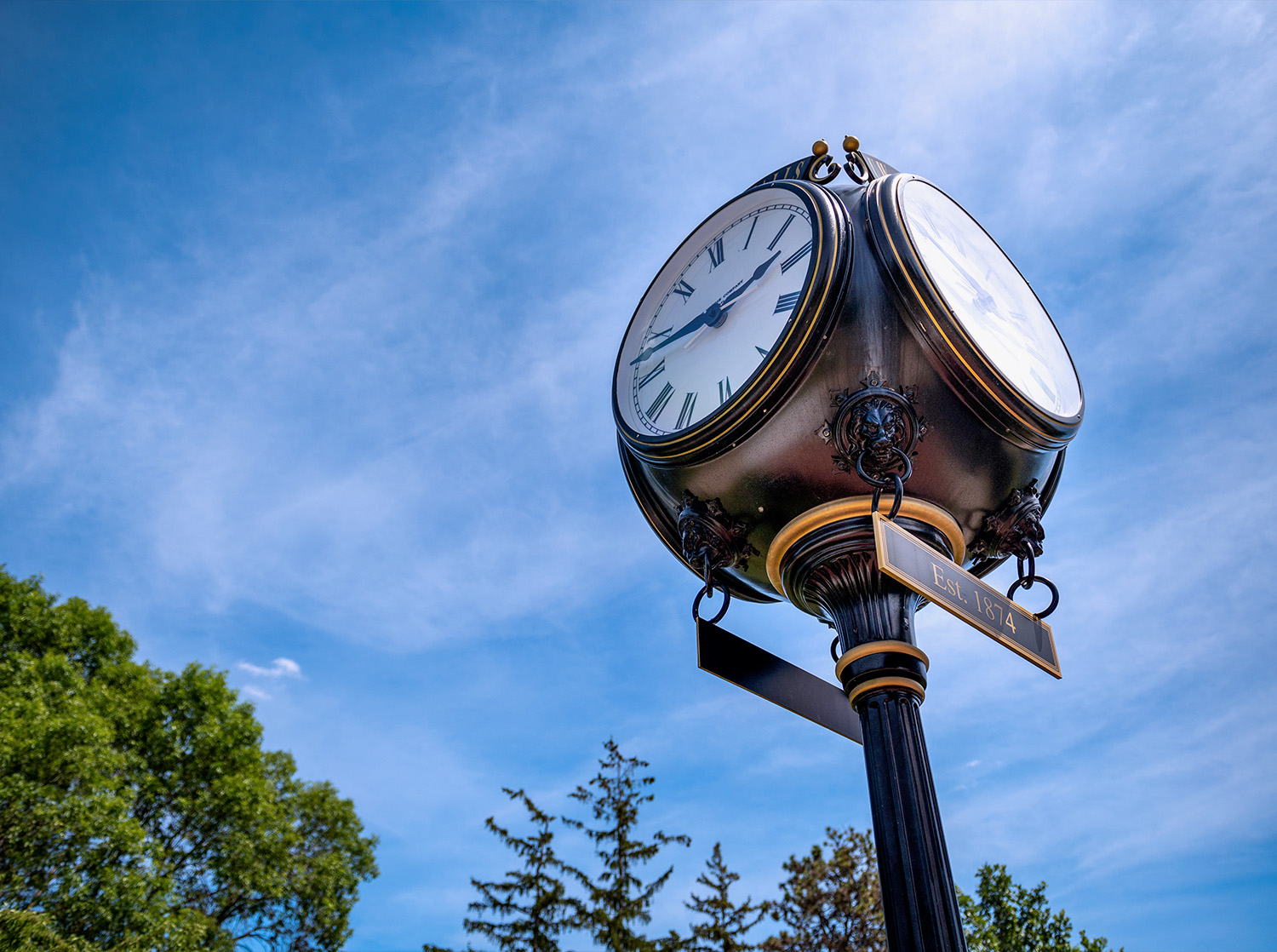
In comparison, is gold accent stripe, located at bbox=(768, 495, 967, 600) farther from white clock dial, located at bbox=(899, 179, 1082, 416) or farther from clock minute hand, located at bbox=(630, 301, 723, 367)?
clock minute hand, located at bbox=(630, 301, 723, 367)

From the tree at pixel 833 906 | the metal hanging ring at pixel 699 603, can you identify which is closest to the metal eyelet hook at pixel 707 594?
the metal hanging ring at pixel 699 603

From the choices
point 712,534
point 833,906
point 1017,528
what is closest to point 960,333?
point 1017,528

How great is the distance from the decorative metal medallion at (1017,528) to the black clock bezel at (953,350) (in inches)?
9.5

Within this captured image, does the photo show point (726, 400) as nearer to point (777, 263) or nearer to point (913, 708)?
point (777, 263)

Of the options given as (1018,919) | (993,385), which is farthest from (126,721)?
(1018,919)

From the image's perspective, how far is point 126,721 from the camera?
15.3 m

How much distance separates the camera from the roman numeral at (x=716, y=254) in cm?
484

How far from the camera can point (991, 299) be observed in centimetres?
455

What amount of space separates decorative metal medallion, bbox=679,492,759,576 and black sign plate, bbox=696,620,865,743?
29 cm

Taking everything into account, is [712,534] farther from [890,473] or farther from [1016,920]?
[1016,920]

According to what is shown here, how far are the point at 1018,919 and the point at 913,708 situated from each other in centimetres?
1972

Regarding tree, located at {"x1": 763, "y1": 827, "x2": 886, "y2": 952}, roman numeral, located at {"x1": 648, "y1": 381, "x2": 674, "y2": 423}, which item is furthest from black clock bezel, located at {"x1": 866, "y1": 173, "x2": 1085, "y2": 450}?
tree, located at {"x1": 763, "y1": 827, "x2": 886, "y2": 952}

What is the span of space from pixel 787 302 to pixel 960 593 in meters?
1.40

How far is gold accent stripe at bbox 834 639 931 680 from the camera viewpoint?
3.77m
